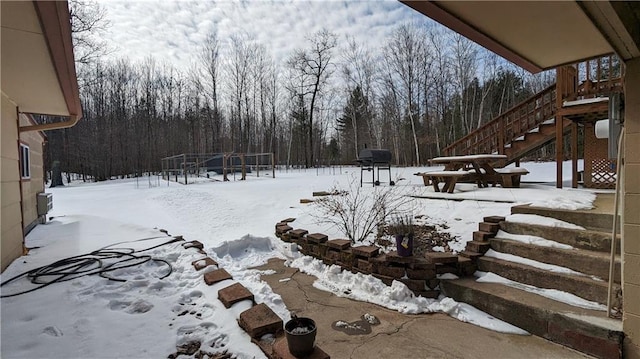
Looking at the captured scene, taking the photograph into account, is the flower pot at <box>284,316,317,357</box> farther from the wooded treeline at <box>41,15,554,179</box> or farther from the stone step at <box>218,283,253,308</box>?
the wooded treeline at <box>41,15,554,179</box>

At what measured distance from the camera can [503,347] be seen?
2.32 m

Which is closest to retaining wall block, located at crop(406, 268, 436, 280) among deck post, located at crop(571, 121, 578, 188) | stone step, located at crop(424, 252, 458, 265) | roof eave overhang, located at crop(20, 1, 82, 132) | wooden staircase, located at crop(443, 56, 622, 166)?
stone step, located at crop(424, 252, 458, 265)

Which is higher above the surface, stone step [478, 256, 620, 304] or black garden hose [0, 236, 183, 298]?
black garden hose [0, 236, 183, 298]

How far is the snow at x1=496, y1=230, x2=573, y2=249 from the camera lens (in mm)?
3155

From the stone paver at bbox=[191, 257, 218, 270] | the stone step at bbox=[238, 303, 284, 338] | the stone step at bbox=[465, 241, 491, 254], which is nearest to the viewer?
the stone step at bbox=[238, 303, 284, 338]

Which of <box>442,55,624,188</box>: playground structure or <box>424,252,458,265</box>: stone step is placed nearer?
<box>424,252,458,265</box>: stone step

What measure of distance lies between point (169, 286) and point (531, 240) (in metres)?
3.88

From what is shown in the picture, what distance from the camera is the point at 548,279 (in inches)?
112

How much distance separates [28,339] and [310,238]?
2.99m

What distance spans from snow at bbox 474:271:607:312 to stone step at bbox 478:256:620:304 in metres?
0.04

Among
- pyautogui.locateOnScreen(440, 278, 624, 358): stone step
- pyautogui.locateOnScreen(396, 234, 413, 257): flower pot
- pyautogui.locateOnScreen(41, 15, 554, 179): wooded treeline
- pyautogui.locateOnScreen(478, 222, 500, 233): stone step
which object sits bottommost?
pyautogui.locateOnScreen(440, 278, 624, 358): stone step

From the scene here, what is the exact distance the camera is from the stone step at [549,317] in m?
2.15

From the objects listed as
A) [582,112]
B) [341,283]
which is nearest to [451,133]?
[582,112]

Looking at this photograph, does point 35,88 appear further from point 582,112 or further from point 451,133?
point 451,133
